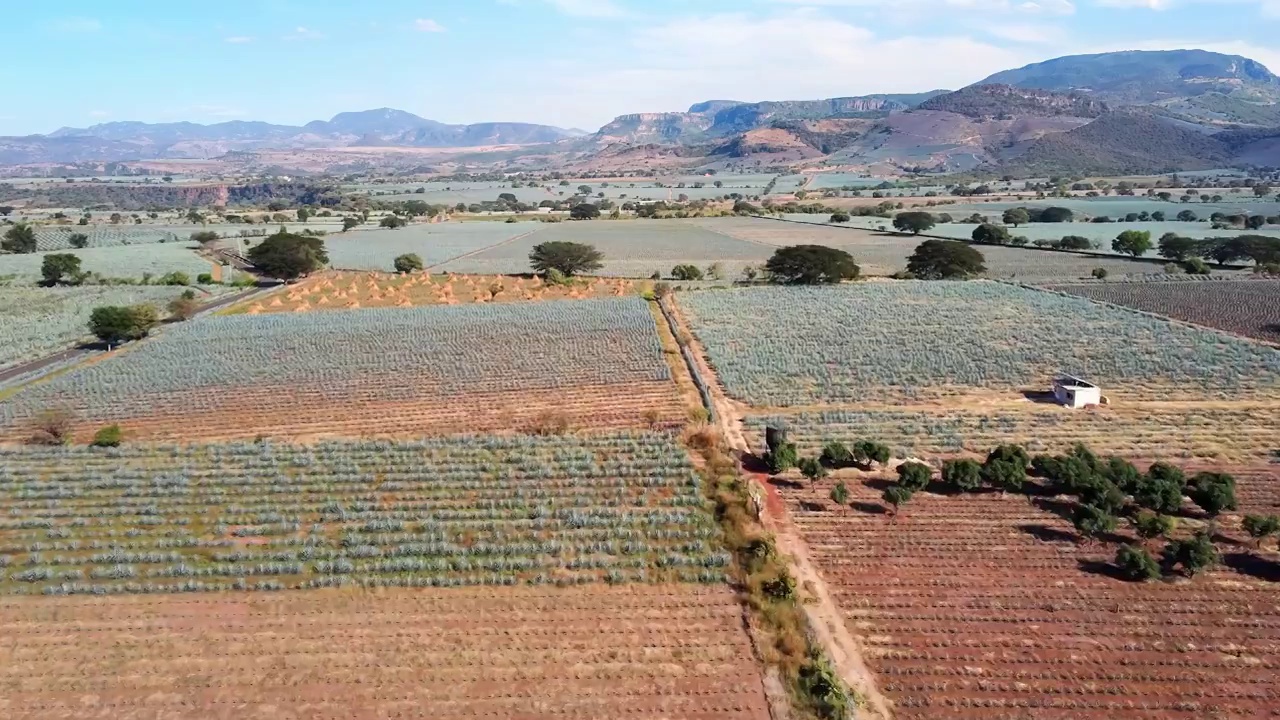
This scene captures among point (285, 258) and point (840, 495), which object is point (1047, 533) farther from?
point (285, 258)

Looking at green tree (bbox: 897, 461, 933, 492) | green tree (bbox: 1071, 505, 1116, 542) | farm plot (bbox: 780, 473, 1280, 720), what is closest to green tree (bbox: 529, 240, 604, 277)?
green tree (bbox: 897, 461, 933, 492)

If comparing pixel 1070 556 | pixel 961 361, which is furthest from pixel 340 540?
pixel 961 361

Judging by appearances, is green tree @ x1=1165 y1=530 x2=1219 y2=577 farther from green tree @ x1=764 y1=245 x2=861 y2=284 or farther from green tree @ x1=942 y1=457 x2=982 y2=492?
green tree @ x1=764 y1=245 x2=861 y2=284

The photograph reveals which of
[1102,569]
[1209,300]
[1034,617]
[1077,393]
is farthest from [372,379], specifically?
[1209,300]

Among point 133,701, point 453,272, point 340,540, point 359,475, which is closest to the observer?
point 133,701

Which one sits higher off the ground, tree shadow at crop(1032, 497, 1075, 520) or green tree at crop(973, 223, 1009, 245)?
green tree at crop(973, 223, 1009, 245)

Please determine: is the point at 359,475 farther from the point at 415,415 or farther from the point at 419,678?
the point at 419,678

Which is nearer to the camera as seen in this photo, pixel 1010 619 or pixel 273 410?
pixel 1010 619

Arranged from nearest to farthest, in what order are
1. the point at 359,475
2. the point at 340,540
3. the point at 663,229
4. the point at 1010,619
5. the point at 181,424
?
the point at 1010,619, the point at 340,540, the point at 359,475, the point at 181,424, the point at 663,229
